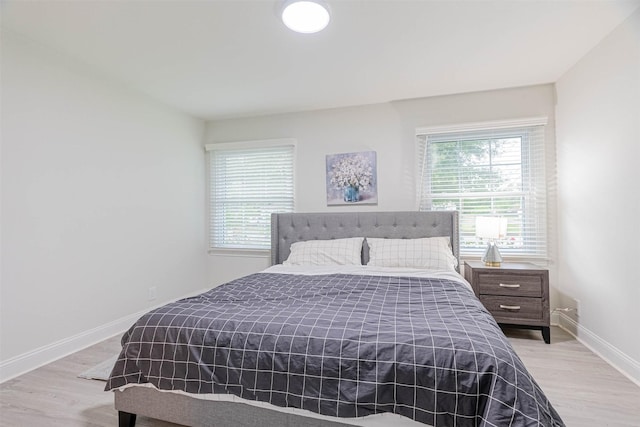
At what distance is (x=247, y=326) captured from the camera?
4.94 ft

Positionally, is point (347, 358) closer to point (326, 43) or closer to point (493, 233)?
point (326, 43)

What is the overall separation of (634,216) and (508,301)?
43.9 inches

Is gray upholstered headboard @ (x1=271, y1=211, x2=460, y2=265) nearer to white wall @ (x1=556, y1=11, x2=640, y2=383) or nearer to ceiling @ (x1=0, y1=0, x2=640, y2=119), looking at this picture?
white wall @ (x1=556, y1=11, x2=640, y2=383)

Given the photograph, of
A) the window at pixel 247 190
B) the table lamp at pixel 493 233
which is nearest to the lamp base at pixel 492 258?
the table lamp at pixel 493 233

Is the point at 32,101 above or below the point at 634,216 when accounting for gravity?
above

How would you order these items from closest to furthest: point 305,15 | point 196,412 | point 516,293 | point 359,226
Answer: point 196,412 → point 305,15 → point 516,293 → point 359,226

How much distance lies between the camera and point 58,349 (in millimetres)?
2535

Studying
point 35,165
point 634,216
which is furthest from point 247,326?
point 634,216

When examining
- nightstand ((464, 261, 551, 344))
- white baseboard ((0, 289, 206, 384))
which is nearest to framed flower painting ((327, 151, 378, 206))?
nightstand ((464, 261, 551, 344))

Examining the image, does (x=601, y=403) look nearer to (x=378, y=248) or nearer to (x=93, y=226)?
(x=378, y=248)

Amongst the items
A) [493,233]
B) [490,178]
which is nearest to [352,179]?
[490,178]

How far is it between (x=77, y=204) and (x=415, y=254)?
114 inches

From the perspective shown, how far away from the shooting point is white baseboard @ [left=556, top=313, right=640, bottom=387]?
2.15 m

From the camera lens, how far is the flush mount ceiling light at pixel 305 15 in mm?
1908
